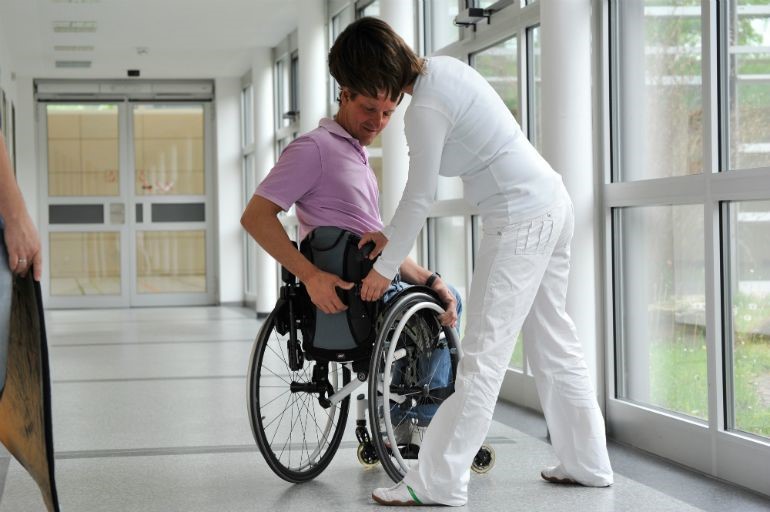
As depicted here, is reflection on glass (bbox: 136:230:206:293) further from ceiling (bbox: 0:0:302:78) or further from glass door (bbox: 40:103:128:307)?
ceiling (bbox: 0:0:302:78)

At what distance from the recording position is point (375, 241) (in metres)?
2.62

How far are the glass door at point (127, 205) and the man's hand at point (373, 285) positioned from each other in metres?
10.6

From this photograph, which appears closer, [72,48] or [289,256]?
[289,256]

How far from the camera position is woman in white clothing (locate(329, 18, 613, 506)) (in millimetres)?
2391

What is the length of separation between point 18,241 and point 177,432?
208 cm

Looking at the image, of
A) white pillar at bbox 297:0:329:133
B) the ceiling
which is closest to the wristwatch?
white pillar at bbox 297:0:329:133

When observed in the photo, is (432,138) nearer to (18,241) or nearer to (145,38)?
(18,241)

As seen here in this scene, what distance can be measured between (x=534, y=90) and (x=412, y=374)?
6.88 feet

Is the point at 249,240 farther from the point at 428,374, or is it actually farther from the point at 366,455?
the point at 428,374

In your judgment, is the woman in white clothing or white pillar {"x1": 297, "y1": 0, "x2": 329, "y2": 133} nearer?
the woman in white clothing

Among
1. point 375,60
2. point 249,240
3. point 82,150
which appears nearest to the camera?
point 375,60

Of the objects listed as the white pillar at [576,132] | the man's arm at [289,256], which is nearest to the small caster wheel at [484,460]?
the man's arm at [289,256]

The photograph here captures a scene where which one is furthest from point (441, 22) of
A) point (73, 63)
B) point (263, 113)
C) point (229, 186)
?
point (229, 186)

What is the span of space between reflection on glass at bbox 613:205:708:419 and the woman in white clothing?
2.56ft
